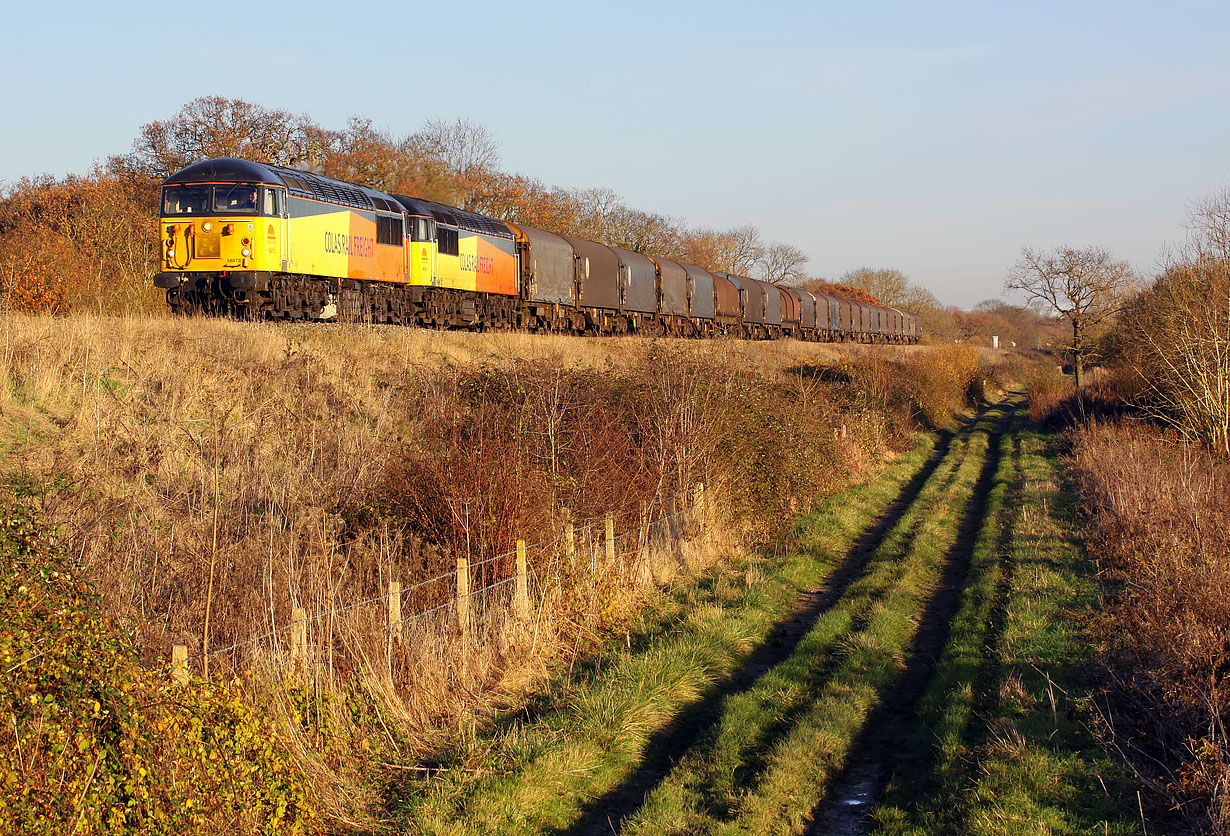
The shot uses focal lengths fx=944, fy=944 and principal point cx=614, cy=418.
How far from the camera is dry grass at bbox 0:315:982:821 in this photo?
23.1 ft

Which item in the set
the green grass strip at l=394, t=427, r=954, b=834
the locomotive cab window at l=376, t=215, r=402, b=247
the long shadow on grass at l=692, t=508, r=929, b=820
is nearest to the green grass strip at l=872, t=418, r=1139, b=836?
the long shadow on grass at l=692, t=508, r=929, b=820

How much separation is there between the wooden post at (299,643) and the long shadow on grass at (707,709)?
6.85ft

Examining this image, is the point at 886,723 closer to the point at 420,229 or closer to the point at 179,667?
the point at 179,667

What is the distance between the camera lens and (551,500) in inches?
412

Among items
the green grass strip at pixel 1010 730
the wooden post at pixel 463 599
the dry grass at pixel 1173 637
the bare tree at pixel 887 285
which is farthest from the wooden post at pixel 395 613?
the bare tree at pixel 887 285

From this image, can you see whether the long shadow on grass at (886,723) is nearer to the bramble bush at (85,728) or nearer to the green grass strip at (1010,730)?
the green grass strip at (1010,730)

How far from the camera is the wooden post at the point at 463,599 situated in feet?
26.7

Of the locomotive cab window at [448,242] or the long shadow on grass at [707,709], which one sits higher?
the locomotive cab window at [448,242]

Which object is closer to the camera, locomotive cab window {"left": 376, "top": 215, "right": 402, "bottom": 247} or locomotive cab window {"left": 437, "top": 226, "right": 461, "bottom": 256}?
locomotive cab window {"left": 376, "top": 215, "right": 402, "bottom": 247}

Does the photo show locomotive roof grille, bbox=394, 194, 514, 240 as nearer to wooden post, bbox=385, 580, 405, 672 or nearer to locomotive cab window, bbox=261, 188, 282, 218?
locomotive cab window, bbox=261, 188, 282, 218

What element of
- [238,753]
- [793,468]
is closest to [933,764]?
[238,753]

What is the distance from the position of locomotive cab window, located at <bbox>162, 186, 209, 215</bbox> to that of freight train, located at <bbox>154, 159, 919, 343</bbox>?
0.02 meters

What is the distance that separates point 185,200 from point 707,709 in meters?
15.5

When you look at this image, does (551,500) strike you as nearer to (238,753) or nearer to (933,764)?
(933,764)
